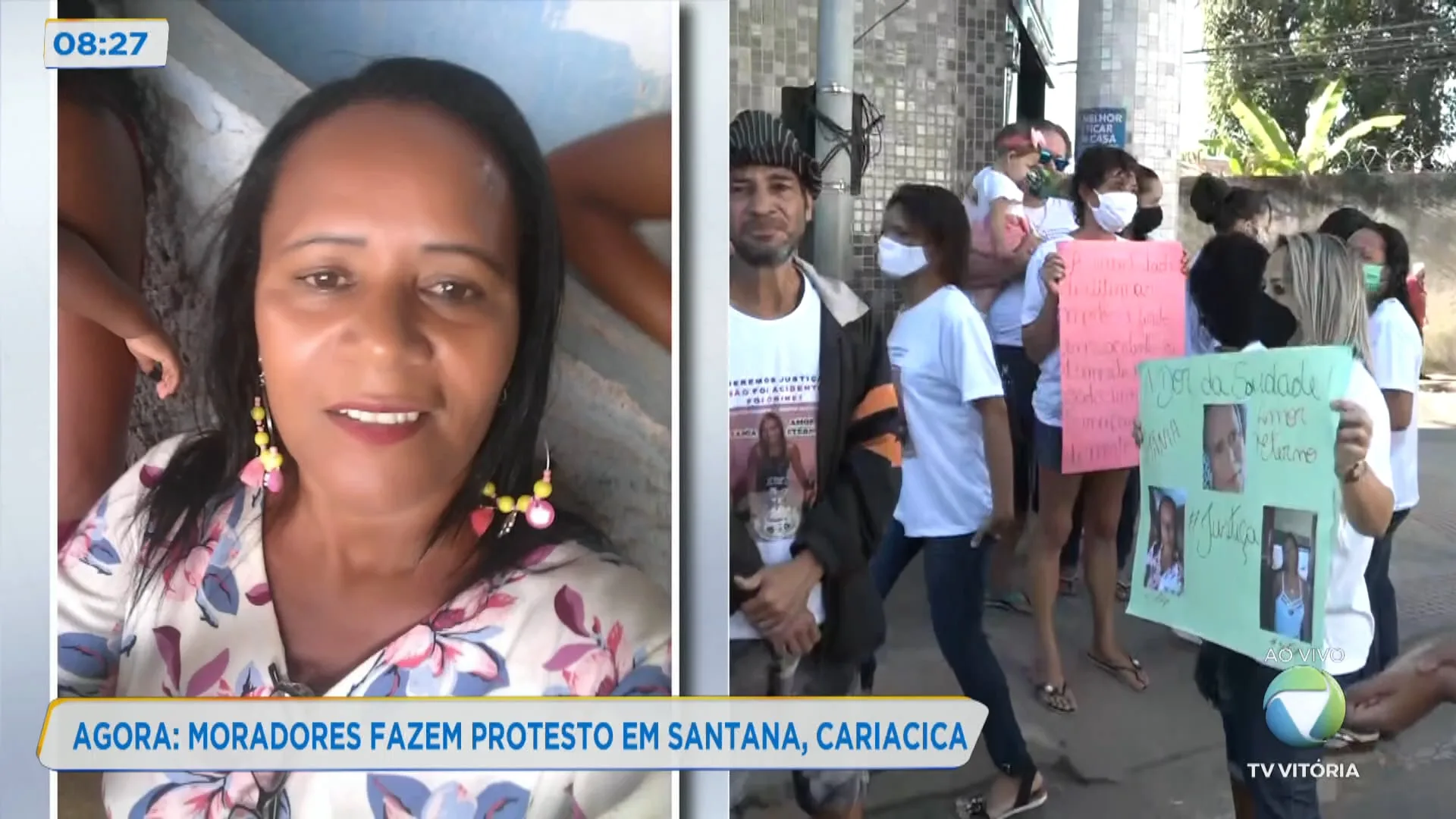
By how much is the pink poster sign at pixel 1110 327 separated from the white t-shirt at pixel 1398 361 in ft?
1.27

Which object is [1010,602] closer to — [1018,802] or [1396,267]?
[1018,802]

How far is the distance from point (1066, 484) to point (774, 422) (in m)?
0.59

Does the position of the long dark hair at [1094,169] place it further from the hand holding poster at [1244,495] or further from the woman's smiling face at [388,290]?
the woman's smiling face at [388,290]

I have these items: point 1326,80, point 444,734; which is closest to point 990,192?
point 1326,80

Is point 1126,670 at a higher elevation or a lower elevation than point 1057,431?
lower

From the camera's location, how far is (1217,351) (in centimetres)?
205

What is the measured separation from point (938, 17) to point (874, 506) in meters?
0.94

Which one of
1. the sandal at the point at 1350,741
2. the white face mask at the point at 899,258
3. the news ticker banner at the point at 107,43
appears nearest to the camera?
the news ticker banner at the point at 107,43

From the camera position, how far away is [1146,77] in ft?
6.70

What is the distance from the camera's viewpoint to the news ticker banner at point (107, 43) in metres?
1.91

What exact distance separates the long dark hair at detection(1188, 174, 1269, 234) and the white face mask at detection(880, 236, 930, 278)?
54 cm

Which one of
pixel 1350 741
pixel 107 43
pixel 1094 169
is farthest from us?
pixel 1350 741

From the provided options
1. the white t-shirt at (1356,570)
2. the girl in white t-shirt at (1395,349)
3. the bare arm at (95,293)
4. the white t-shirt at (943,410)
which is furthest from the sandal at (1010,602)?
the bare arm at (95,293)

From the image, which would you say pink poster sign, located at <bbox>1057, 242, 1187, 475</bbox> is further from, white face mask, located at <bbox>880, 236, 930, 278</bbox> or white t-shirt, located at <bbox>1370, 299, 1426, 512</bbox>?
white t-shirt, located at <bbox>1370, 299, 1426, 512</bbox>
